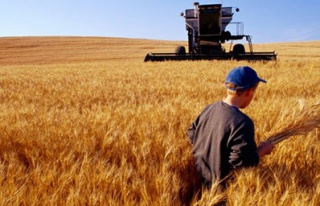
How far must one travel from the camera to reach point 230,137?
7.01 ft

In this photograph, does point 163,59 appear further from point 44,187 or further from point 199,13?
point 44,187

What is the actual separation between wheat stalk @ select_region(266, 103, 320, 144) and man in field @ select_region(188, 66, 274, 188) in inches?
6.0

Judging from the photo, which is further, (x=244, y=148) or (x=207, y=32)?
(x=207, y=32)

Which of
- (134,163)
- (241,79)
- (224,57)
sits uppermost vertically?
(241,79)

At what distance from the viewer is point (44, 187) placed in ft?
5.89

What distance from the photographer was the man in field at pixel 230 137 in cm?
209

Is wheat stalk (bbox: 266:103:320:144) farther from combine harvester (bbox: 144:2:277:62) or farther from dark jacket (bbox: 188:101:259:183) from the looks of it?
combine harvester (bbox: 144:2:277:62)

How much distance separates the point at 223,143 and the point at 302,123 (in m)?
0.55

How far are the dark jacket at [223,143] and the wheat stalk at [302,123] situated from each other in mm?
323

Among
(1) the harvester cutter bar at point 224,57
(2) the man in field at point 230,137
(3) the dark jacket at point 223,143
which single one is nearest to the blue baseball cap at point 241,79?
(2) the man in field at point 230,137

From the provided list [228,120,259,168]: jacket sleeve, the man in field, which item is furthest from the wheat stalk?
[228,120,259,168]: jacket sleeve

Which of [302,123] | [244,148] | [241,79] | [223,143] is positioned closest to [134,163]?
[223,143]

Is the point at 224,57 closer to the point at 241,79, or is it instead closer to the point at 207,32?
the point at 207,32

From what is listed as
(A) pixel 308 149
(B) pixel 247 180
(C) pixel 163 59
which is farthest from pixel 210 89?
(C) pixel 163 59
